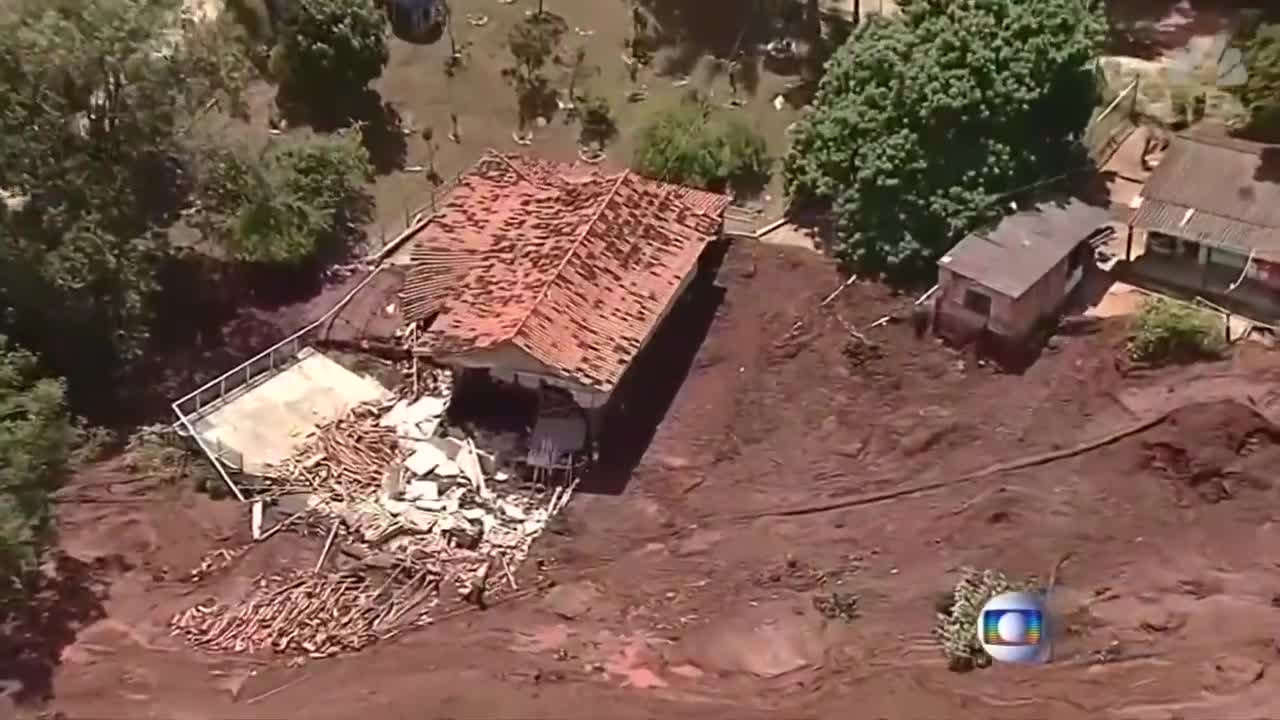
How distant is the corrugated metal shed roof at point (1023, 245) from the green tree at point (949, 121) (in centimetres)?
62

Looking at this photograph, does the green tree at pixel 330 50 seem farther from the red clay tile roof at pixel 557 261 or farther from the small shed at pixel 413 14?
the red clay tile roof at pixel 557 261

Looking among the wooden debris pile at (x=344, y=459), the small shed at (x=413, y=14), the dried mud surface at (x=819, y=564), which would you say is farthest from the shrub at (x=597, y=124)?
the wooden debris pile at (x=344, y=459)

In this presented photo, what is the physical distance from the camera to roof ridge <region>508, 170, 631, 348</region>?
109 feet

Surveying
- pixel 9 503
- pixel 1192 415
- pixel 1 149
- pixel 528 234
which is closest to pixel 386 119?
pixel 528 234

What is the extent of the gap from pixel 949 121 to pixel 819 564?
11049 millimetres

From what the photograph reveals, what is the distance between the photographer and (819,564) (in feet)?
103

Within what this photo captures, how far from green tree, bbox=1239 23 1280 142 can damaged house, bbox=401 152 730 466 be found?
12575 millimetres

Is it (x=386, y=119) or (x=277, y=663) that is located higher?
(x=386, y=119)

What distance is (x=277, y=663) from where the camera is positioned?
29828 mm

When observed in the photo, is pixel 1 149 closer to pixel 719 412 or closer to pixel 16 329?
pixel 16 329

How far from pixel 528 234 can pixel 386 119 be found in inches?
326

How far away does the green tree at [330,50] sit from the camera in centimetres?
4066

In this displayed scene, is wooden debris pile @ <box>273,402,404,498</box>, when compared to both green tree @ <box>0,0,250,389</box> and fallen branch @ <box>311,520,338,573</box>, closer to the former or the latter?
fallen branch @ <box>311,520,338,573</box>

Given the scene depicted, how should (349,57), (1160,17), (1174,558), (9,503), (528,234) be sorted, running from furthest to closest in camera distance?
(1160,17)
(349,57)
(528,234)
(1174,558)
(9,503)
